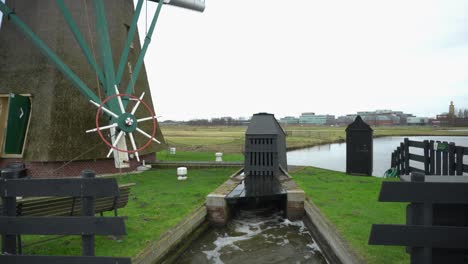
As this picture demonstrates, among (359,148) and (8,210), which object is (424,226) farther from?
(359,148)

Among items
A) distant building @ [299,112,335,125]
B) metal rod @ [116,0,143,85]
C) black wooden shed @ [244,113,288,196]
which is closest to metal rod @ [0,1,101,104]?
metal rod @ [116,0,143,85]

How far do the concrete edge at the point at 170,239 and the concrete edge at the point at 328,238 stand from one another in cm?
276

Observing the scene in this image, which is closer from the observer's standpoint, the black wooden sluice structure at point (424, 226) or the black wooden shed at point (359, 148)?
the black wooden sluice structure at point (424, 226)

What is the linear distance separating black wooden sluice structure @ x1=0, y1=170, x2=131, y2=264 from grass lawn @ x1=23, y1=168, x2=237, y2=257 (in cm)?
164

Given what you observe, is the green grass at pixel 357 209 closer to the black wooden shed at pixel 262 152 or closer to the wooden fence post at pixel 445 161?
the black wooden shed at pixel 262 152

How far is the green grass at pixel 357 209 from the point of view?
190 inches

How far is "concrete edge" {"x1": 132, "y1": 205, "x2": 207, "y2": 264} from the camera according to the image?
4968 mm

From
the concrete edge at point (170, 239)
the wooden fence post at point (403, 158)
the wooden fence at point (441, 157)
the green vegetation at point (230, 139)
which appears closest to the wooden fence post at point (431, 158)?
the wooden fence at point (441, 157)

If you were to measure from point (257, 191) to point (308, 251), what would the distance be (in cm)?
283

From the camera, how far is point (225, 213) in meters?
8.07

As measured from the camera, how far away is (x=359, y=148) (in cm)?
1356

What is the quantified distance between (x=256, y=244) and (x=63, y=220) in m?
4.50

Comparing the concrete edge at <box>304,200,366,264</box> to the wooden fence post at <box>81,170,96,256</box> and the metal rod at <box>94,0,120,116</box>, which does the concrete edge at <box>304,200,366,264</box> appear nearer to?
the wooden fence post at <box>81,170,96,256</box>

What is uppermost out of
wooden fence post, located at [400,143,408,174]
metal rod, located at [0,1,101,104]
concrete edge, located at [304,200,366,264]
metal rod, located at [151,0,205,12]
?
metal rod, located at [151,0,205,12]
